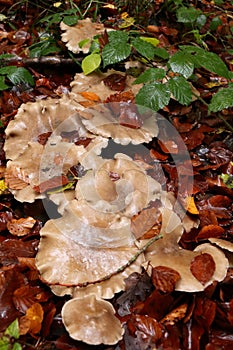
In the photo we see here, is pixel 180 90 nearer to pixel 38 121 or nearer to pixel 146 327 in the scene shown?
pixel 38 121

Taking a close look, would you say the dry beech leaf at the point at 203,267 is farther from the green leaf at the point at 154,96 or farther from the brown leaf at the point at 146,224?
the green leaf at the point at 154,96

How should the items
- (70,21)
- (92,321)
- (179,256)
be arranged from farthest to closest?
1. (70,21)
2. (179,256)
3. (92,321)

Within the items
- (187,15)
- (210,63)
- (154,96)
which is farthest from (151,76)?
Result: (187,15)

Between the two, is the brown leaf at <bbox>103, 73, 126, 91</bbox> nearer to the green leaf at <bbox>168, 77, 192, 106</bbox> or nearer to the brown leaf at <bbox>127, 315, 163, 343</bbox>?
the green leaf at <bbox>168, 77, 192, 106</bbox>

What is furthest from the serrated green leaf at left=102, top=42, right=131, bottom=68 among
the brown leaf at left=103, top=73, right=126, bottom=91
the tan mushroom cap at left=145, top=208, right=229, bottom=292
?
the tan mushroom cap at left=145, top=208, right=229, bottom=292

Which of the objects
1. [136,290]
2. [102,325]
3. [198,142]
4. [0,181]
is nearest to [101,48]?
[198,142]

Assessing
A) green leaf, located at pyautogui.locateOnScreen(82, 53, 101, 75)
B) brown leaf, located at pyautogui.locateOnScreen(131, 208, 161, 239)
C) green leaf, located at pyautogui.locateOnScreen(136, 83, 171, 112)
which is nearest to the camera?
brown leaf, located at pyautogui.locateOnScreen(131, 208, 161, 239)

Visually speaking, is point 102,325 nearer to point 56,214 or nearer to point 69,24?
point 56,214
